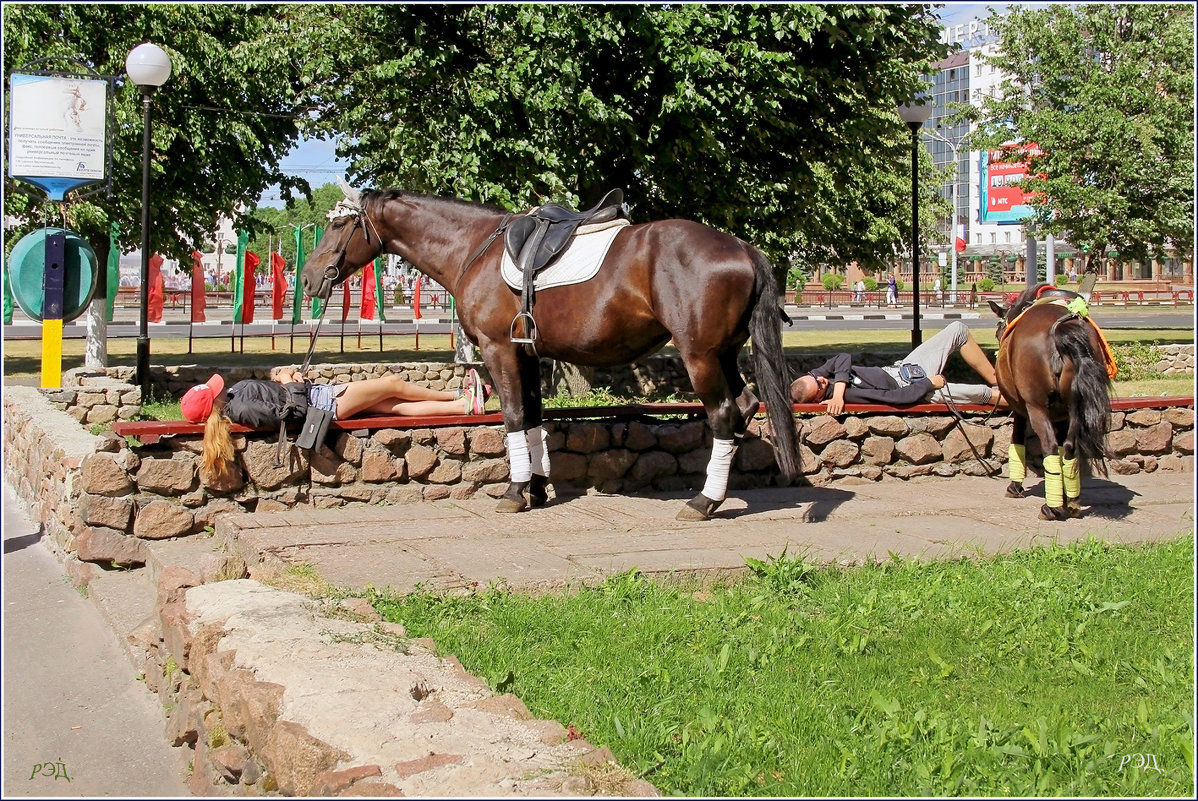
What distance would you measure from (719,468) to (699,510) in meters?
0.33

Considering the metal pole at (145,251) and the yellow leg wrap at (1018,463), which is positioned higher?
the metal pole at (145,251)

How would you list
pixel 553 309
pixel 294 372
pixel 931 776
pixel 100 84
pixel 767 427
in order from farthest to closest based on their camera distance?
pixel 100 84 < pixel 767 427 < pixel 294 372 < pixel 553 309 < pixel 931 776

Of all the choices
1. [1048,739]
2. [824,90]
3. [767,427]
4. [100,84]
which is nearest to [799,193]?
[824,90]

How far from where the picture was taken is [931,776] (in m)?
3.98

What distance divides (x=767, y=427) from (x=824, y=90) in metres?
7.44

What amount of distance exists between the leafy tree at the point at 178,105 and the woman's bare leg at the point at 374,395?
11.5m

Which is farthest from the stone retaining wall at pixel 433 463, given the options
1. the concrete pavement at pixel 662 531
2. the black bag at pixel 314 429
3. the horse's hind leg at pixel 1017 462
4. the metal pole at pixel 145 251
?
the metal pole at pixel 145 251

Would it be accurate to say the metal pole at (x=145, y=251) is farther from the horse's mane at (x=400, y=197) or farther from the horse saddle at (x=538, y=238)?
the horse saddle at (x=538, y=238)

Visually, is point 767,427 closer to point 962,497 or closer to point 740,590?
point 962,497

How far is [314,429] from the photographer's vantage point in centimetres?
901

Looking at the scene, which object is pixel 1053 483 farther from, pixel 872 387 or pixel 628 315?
pixel 628 315

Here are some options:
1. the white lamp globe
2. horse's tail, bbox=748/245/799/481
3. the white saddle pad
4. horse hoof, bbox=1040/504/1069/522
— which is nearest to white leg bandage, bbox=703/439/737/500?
horse's tail, bbox=748/245/799/481

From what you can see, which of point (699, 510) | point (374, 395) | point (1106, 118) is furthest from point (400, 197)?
point (1106, 118)

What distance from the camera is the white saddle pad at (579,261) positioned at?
871 centimetres
